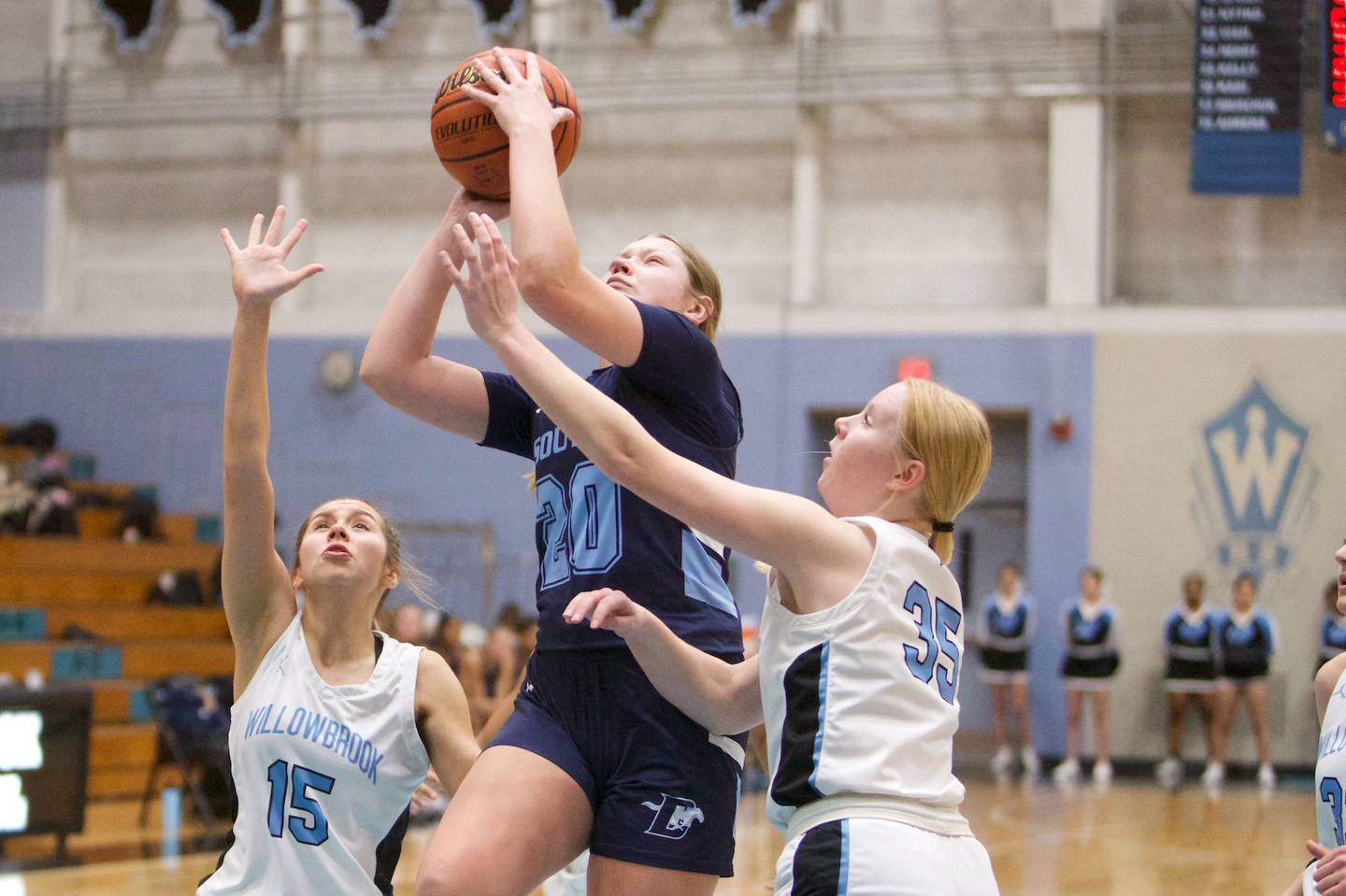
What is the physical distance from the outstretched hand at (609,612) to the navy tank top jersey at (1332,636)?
35.6ft

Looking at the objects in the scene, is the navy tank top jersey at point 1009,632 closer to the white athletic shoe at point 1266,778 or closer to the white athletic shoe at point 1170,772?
the white athletic shoe at point 1170,772

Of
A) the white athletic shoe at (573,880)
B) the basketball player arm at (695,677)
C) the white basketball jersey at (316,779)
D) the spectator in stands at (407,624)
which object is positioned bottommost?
the spectator in stands at (407,624)

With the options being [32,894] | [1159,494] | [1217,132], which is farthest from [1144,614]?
[32,894]

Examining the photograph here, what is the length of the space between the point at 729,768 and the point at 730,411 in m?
0.63

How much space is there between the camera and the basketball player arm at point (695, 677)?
95.7 inches

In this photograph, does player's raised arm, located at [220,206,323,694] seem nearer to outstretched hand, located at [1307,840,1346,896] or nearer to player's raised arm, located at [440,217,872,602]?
player's raised arm, located at [440,217,872,602]

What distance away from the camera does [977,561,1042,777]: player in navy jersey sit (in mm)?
12938

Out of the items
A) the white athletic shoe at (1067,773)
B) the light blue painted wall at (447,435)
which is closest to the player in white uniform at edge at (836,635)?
the light blue painted wall at (447,435)

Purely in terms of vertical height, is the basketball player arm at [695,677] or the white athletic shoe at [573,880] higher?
the basketball player arm at [695,677]

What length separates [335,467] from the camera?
1466 centimetres

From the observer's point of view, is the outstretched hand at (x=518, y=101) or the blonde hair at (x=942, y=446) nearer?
the blonde hair at (x=942, y=446)

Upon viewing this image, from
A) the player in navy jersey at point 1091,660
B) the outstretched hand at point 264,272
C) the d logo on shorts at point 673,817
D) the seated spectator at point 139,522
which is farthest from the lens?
the seated spectator at point 139,522

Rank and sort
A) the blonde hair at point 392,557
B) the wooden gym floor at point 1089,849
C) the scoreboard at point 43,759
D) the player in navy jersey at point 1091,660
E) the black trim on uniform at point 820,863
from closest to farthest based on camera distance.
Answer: the black trim on uniform at point 820,863, the blonde hair at point 392,557, the wooden gym floor at point 1089,849, the scoreboard at point 43,759, the player in navy jersey at point 1091,660

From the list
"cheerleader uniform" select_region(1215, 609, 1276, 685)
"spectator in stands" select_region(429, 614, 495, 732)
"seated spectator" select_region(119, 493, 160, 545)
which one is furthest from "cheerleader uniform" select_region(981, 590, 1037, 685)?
"seated spectator" select_region(119, 493, 160, 545)
